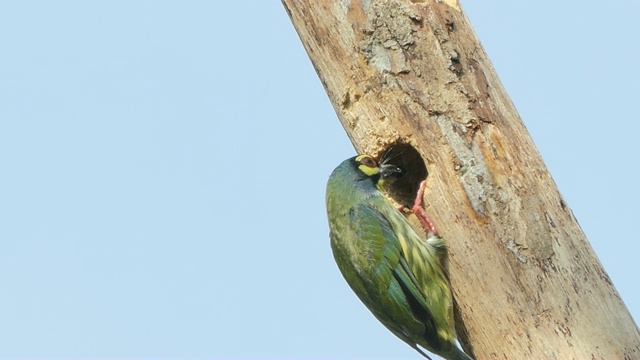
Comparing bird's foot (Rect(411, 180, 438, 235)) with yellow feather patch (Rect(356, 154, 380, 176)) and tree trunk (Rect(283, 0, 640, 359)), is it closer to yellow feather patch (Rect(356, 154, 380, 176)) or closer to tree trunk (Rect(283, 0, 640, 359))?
tree trunk (Rect(283, 0, 640, 359))

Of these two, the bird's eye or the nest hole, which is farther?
the bird's eye

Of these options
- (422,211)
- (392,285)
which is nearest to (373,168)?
(422,211)

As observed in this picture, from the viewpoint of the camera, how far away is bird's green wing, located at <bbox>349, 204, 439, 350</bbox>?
183 inches

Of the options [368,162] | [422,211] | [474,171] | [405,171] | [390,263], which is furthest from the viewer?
[405,171]

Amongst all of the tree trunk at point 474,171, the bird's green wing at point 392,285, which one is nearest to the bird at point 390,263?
the bird's green wing at point 392,285

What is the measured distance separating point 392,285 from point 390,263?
0.39ft

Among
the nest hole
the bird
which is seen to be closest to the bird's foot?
the bird

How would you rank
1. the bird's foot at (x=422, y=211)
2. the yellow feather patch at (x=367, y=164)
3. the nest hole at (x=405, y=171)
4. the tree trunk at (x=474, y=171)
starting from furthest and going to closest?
the yellow feather patch at (x=367, y=164) < the nest hole at (x=405, y=171) < the bird's foot at (x=422, y=211) < the tree trunk at (x=474, y=171)

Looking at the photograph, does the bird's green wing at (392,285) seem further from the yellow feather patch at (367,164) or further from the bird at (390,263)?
the yellow feather patch at (367,164)

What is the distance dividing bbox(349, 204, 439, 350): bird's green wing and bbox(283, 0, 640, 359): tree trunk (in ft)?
0.72

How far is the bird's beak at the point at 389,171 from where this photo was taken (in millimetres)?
4965

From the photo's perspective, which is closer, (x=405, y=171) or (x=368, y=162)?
(x=368, y=162)

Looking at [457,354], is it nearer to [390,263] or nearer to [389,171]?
[390,263]

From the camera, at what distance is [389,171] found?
5.02 metres
